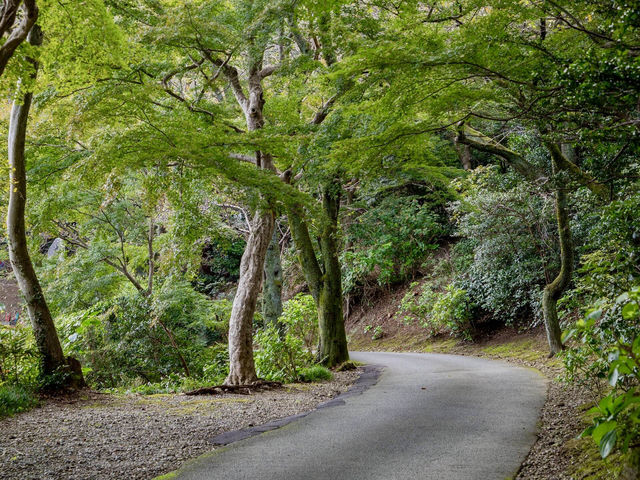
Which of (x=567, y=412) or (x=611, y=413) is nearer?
(x=611, y=413)

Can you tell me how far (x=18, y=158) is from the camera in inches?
322

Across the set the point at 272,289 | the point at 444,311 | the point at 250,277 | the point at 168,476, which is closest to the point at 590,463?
the point at 168,476

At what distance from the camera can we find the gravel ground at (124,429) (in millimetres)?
4441

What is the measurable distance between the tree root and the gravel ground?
26cm

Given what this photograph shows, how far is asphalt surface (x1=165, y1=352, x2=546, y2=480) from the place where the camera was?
4336mm

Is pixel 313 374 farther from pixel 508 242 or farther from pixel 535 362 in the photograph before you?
pixel 508 242

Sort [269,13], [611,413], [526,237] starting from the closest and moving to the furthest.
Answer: [611,413], [269,13], [526,237]

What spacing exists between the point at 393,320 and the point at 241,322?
1212 centimetres

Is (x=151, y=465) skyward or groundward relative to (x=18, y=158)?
groundward

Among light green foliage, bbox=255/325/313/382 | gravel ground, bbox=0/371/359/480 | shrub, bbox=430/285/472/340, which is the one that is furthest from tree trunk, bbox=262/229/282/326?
shrub, bbox=430/285/472/340

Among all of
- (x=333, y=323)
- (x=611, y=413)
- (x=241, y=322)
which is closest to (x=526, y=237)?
(x=333, y=323)

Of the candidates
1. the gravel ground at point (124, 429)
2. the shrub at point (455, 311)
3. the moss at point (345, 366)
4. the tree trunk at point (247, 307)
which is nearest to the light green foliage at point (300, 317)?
the moss at point (345, 366)

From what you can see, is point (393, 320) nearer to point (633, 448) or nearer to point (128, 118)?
point (128, 118)

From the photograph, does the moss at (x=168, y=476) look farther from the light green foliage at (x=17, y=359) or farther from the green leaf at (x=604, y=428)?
the light green foliage at (x=17, y=359)
